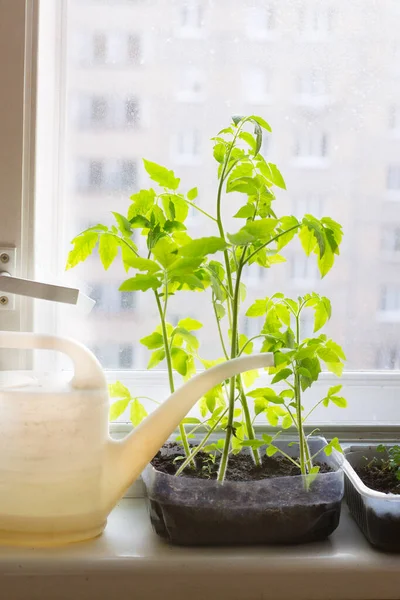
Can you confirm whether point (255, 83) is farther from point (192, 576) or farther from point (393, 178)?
point (192, 576)

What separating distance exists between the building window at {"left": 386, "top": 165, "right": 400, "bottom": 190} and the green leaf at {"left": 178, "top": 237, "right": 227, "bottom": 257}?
53 centimetres

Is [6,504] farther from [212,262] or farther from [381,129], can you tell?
[381,129]

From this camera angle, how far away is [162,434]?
36.2 inches

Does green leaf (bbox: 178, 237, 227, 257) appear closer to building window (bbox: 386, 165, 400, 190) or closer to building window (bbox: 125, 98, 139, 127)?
building window (bbox: 125, 98, 139, 127)

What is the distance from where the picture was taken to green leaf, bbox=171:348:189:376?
1.00m

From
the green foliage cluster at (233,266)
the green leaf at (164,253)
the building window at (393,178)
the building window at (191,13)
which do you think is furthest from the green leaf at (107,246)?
the building window at (393,178)

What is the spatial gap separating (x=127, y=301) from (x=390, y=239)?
0.48 metres

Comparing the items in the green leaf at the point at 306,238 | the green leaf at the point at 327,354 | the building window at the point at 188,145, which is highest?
the building window at the point at 188,145

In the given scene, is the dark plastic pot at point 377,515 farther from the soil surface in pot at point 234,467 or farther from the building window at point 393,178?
the building window at point 393,178

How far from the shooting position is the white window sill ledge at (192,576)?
0.87 metres

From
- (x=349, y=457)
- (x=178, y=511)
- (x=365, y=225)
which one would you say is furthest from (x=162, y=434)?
(x=365, y=225)

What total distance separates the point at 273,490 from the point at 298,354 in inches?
7.1

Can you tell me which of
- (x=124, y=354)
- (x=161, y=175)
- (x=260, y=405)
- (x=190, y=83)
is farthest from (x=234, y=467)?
(x=190, y=83)

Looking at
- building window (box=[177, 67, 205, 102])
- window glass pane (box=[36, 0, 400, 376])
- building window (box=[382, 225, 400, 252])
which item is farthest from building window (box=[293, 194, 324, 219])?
building window (box=[177, 67, 205, 102])
